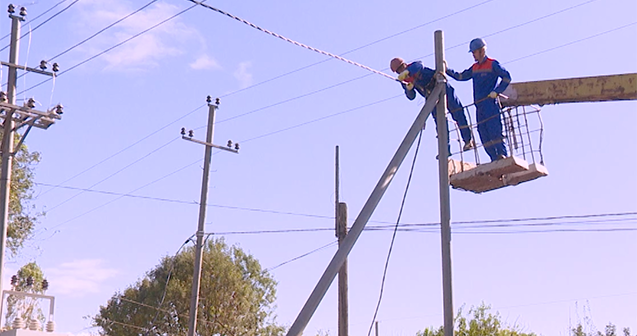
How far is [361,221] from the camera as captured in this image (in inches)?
460

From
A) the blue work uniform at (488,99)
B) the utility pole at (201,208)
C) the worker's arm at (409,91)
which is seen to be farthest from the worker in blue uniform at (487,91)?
the utility pole at (201,208)

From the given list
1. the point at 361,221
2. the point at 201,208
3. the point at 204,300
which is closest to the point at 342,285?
the point at 201,208

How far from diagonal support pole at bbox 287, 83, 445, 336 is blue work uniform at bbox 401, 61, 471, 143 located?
19.4 inches

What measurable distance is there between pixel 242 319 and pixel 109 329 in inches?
249

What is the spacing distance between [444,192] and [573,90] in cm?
311

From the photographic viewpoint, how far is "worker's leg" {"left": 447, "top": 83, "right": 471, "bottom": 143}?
14227mm

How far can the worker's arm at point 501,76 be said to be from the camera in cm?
1373

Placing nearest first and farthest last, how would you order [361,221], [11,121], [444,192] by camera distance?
1. [361,221]
2. [444,192]
3. [11,121]

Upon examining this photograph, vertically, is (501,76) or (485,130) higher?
(501,76)

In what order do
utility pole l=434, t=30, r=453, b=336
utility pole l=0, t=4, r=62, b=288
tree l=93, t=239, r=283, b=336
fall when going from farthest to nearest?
tree l=93, t=239, r=283, b=336, utility pole l=0, t=4, r=62, b=288, utility pole l=434, t=30, r=453, b=336

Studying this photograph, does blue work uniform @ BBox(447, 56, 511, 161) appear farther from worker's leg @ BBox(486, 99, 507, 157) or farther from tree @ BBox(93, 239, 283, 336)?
tree @ BBox(93, 239, 283, 336)

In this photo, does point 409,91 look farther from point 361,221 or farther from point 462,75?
point 361,221

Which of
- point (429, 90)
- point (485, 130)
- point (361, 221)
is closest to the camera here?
point (361, 221)

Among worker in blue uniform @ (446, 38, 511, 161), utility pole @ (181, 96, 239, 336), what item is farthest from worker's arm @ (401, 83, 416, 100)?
utility pole @ (181, 96, 239, 336)
